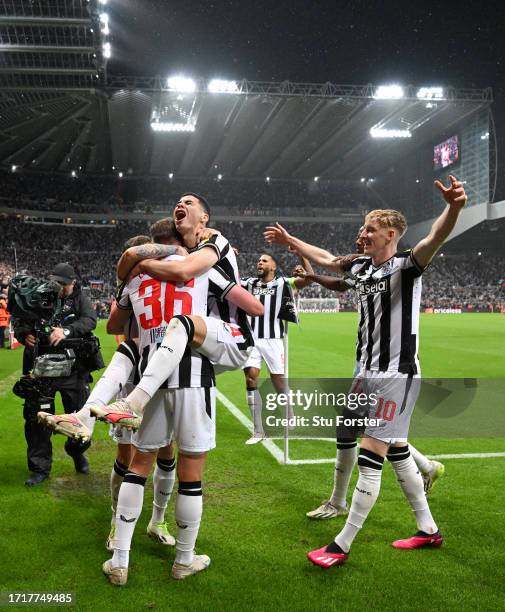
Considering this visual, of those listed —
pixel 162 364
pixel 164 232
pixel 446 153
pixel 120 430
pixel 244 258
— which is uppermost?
pixel 446 153

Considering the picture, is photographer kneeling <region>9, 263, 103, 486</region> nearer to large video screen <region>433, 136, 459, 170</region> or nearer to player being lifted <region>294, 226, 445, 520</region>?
player being lifted <region>294, 226, 445, 520</region>

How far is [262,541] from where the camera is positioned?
3932 mm

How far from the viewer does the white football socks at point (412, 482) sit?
3816mm

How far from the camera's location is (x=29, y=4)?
25.7m

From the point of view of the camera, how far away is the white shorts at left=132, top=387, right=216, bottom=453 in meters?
3.33

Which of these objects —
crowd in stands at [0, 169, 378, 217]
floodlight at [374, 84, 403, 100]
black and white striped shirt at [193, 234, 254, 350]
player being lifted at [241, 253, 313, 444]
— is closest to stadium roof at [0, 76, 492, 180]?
floodlight at [374, 84, 403, 100]

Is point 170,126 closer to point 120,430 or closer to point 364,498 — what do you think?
point 120,430

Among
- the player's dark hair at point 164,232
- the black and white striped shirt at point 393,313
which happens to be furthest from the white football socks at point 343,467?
the player's dark hair at point 164,232

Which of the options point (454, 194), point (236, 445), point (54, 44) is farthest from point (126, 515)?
point (54, 44)

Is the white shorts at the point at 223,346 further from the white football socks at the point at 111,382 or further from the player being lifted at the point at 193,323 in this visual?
the white football socks at the point at 111,382

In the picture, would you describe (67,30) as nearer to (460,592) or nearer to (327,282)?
(327,282)

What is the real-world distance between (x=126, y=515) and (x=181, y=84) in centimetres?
3392

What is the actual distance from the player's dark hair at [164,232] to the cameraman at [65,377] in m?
1.76

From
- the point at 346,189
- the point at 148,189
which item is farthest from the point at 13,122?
the point at 346,189
